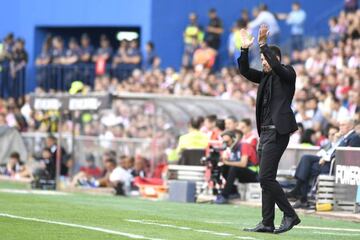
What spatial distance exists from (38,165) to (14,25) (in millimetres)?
13928

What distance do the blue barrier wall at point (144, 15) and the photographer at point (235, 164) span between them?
1246 cm

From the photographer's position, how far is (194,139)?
2272cm

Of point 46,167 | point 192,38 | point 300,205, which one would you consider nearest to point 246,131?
point 300,205

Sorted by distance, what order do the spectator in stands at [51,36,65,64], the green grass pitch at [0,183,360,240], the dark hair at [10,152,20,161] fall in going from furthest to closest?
the spectator in stands at [51,36,65,64] < the dark hair at [10,152,20,161] < the green grass pitch at [0,183,360,240]

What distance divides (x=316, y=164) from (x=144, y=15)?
17.1 m

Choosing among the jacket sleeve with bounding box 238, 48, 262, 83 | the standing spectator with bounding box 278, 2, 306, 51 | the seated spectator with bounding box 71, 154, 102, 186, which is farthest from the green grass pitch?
the standing spectator with bounding box 278, 2, 306, 51

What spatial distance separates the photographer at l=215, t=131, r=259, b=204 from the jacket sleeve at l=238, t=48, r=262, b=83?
661 cm

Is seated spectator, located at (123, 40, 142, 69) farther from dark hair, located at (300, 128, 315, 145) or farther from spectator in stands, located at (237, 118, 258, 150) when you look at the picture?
spectator in stands, located at (237, 118, 258, 150)

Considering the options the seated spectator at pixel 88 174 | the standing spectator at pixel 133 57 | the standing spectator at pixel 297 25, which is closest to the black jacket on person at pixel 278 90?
the seated spectator at pixel 88 174

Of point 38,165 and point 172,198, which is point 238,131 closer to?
point 172,198

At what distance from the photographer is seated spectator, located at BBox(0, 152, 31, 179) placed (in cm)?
2788

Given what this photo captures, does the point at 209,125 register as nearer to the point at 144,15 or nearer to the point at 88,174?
the point at 88,174

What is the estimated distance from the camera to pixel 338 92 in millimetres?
26000

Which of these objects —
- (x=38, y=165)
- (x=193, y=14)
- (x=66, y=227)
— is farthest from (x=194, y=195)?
(x=193, y=14)
